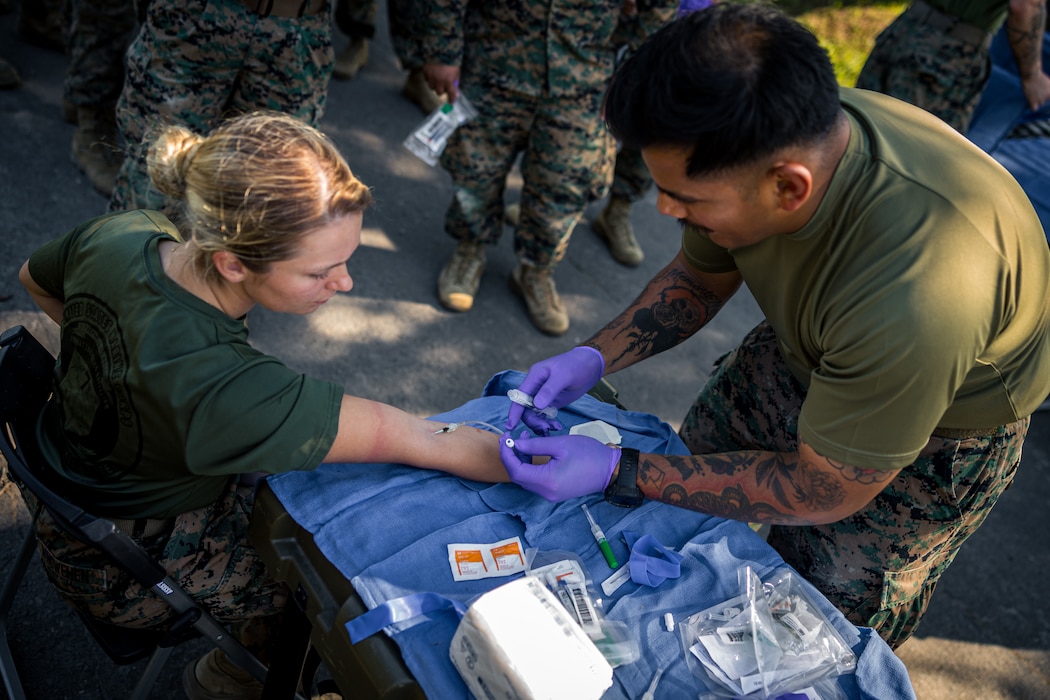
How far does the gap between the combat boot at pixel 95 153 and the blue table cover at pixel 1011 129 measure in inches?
149

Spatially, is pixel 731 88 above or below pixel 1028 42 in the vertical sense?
above

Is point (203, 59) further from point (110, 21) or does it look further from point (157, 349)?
point (157, 349)

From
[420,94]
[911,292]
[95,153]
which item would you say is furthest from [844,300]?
[420,94]

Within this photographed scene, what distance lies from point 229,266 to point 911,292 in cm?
111

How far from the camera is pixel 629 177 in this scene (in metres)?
3.94

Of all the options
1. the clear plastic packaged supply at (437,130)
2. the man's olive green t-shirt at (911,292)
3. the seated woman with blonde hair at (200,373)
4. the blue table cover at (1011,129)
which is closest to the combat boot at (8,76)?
the clear plastic packaged supply at (437,130)

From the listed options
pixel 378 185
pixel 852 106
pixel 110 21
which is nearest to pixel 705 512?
pixel 852 106

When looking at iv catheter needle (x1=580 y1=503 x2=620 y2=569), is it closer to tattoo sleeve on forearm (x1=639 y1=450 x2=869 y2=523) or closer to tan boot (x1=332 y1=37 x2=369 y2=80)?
tattoo sleeve on forearm (x1=639 y1=450 x2=869 y2=523)

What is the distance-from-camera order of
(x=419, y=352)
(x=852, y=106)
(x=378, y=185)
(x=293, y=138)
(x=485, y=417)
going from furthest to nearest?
(x=378, y=185) → (x=419, y=352) → (x=485, y=417) → (x=852, y=106) → (x=293, y=138)

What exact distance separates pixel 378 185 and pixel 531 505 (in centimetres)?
265

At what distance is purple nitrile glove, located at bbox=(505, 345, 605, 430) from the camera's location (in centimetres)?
175

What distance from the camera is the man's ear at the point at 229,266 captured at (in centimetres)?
134

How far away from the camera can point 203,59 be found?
8.27 feet

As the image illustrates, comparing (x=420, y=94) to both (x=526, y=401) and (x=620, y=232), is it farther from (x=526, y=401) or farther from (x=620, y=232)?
(x=526, y=401)
